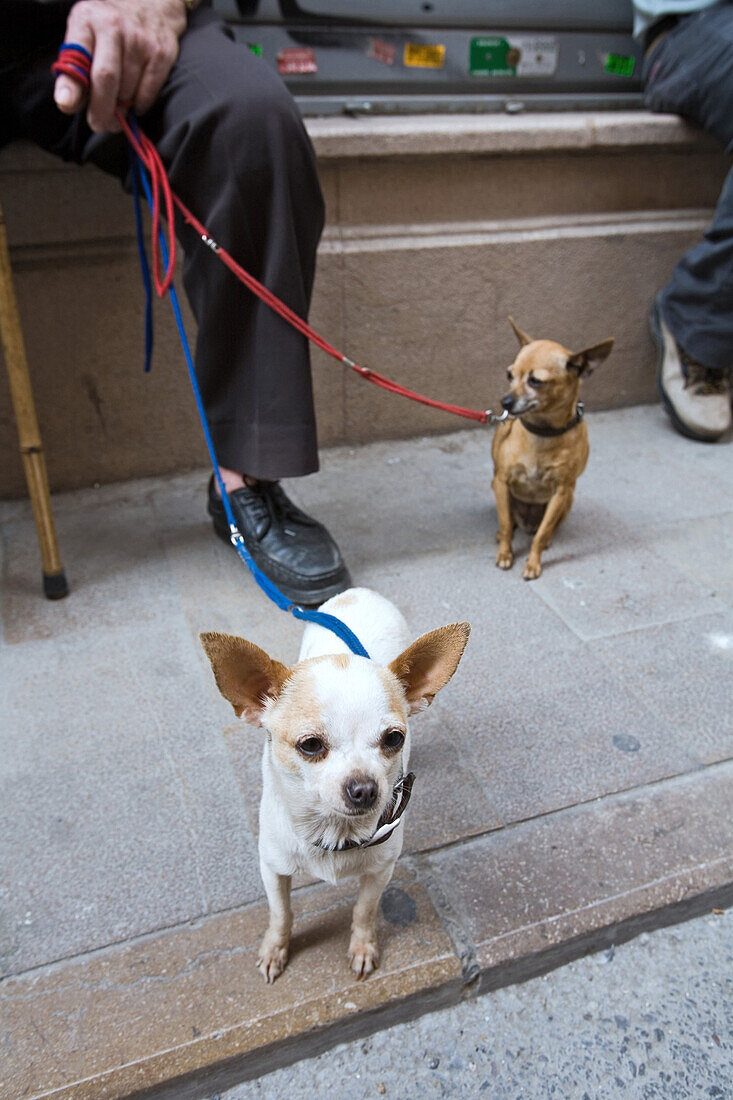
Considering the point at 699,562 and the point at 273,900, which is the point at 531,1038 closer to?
the point at 273,900

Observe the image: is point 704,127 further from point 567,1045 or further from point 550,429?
point 567,1045

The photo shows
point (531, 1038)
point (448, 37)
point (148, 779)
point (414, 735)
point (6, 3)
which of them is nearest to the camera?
point (531, 1038)

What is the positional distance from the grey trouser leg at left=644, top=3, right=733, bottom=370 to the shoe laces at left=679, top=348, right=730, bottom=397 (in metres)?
0.04

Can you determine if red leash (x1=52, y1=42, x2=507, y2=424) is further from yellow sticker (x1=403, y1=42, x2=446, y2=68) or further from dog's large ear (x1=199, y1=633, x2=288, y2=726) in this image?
yellow sticker (x1=403, y1=42, x2=446, y2=68)

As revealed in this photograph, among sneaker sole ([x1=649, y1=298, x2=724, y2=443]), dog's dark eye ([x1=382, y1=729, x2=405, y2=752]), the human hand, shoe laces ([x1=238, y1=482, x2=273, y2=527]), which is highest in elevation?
the human hand

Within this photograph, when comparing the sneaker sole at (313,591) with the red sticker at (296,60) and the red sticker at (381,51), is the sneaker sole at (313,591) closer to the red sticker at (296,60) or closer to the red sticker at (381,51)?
the red sticker at (296,60)

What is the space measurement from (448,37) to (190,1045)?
3238 mm

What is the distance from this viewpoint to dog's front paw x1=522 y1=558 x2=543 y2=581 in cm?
240

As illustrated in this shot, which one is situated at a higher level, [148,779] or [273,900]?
[273,900]

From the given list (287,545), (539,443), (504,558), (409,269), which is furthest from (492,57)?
(287,545)

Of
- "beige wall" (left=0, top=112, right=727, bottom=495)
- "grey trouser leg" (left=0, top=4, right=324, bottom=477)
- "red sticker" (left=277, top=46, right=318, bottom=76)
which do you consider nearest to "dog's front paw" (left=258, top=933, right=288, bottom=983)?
"grey trouser leg" (left=0, top=4, right=324, bottom=477)

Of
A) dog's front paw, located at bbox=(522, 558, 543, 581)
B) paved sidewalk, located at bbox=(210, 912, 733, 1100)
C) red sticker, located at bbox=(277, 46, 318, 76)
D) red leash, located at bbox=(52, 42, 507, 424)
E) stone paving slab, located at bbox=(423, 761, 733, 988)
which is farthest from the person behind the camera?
red sticker, located at bbox=(277, 46, 318, 76)

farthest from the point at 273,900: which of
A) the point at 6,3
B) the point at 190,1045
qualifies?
the point at 6,3

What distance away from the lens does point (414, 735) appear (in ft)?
6.01
